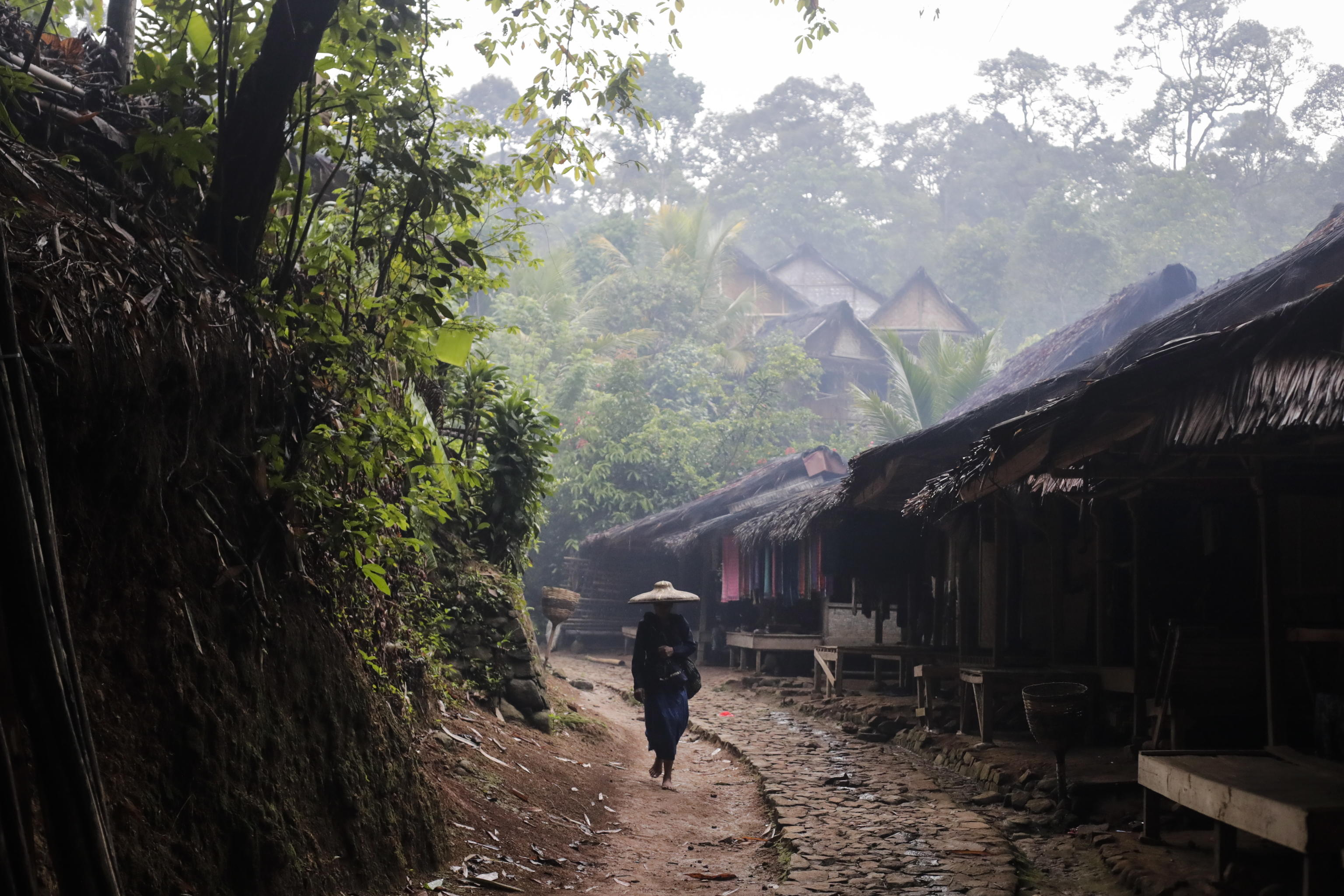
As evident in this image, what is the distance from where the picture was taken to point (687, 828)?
717 centimetres

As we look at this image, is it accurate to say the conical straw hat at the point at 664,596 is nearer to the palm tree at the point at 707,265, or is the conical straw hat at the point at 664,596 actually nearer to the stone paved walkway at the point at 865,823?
the stone paved walkway at the point at 865,823

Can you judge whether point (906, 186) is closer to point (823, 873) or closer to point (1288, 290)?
point (1288, 290)

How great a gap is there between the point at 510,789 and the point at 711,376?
22.8 meters

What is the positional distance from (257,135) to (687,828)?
5014 millimetres

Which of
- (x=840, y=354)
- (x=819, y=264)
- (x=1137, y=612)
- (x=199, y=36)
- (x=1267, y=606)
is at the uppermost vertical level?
(x=819, y=264)

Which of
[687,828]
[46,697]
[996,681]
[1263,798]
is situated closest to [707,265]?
[996,681]

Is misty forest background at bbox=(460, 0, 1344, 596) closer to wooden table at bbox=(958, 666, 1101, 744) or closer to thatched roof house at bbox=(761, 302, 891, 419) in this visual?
thatched roof house at bbox=(761, 302, 891, 419)

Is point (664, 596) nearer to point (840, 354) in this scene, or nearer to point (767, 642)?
point (767, 642)

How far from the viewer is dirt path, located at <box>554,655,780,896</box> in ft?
18.8

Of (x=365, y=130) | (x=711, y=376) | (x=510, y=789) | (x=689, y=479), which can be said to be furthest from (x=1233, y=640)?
(x=711, y=376)

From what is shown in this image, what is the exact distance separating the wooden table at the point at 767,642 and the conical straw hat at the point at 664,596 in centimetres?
721

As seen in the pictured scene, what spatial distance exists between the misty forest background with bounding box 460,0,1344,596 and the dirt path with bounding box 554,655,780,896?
11754mm

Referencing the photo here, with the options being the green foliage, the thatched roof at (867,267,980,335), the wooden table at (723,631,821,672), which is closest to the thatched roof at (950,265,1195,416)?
the wooden table at (723,631,821,672)

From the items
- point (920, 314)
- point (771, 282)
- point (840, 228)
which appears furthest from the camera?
point (840, 228)
